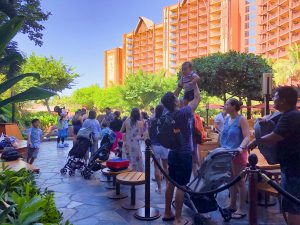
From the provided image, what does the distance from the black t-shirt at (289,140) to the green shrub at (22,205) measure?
1968 mm

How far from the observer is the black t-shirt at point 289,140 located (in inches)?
101

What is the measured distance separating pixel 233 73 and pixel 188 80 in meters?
12.1

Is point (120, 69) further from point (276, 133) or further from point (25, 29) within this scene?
point (276, 133)

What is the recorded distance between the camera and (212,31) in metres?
73.0

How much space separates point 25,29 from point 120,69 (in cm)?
7983

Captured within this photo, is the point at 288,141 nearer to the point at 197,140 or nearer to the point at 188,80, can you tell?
the point at 188,80

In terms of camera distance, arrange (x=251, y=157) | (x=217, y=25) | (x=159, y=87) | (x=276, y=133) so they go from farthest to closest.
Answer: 1. (x=217, y=25)
2. (x=159, y=87)
3. (x=276, y=133)
4. (x=251, y=157)

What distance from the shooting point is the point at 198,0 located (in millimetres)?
74750

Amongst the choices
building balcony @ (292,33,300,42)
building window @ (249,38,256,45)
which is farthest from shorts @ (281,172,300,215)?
building window @ (249,38,256,45)

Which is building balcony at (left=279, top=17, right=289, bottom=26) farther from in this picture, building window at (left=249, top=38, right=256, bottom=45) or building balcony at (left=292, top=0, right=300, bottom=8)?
building window at (left=249, top=38, right=256, bottom=45)

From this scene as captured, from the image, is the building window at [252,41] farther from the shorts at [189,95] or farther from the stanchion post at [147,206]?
the stanchion post at [147,206]

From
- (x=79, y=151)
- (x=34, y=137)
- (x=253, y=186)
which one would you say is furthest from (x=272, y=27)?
(x=253, y=186)

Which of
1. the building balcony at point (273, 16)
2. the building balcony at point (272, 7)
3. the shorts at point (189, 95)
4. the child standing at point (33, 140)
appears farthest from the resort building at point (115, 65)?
the shorts at point (189, 95)

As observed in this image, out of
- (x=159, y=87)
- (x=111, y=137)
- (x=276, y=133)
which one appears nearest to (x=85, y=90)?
(x=159, y=87)
